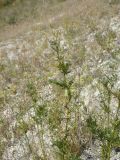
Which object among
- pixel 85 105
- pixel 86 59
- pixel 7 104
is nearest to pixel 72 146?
pixel 85 105

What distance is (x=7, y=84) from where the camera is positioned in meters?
9.85

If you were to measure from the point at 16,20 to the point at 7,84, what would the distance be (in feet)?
45.8

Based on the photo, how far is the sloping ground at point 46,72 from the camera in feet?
20.3

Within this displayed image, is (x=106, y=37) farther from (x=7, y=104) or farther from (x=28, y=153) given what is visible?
(x=28, y=153)

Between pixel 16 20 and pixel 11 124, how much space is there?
16.7m

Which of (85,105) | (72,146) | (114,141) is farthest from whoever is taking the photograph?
(85,105)

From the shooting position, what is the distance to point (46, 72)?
9781 mm

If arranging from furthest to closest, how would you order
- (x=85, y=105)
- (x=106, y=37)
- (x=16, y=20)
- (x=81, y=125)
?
1. (x=16, y=20)
2. (x=106, y=37)
3. (x=85, y=105)
4. (x=81, y=125)

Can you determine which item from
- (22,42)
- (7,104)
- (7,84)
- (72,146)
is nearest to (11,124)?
(7,104)

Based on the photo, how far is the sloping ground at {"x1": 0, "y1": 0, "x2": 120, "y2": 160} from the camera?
618 centimetres

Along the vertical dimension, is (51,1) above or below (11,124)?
below

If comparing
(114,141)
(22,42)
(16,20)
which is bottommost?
(16,20)

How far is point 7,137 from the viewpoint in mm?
6816

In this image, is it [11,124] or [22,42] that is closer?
[11,124]
